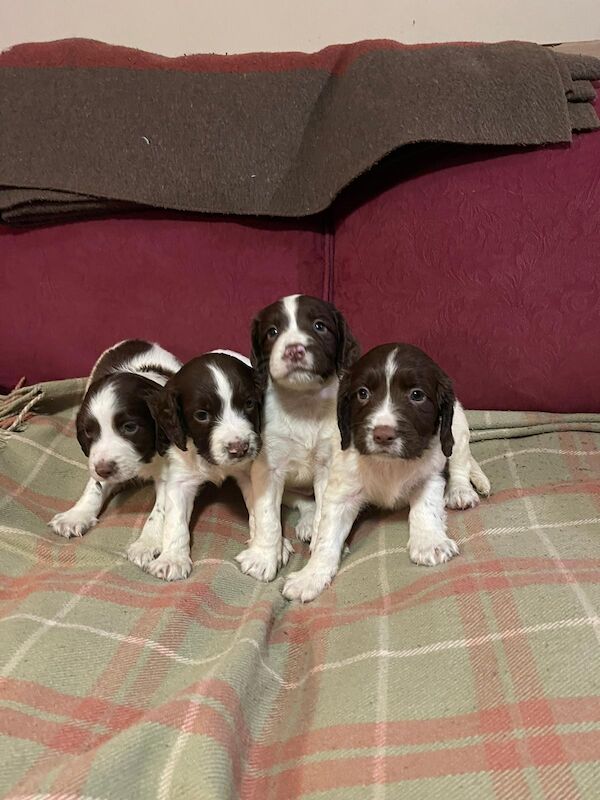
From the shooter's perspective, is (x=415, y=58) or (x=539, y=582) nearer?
(x=539, y=582)

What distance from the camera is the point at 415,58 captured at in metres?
2.80

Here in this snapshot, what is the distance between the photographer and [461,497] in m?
2.53

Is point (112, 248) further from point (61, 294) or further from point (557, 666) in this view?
point (557, 666)

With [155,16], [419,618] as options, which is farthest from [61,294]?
[419,618]

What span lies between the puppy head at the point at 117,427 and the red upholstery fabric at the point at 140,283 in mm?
781

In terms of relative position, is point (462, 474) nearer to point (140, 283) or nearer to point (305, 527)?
point (305, 527)

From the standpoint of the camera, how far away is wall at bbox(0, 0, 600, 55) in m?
3.38

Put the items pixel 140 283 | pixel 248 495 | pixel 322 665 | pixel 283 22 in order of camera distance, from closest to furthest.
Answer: pixel 322 665, pixel 248 495, pixel 140 283, pixel 283 22

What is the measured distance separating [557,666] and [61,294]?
2757 mm

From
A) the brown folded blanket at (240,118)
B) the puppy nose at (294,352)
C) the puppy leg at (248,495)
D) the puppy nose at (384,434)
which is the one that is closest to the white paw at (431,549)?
the puppy nose at (384,434)

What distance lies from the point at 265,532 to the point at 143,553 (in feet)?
1.47

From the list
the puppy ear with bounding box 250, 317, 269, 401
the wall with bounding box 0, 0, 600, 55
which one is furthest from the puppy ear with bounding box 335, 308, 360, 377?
the wall with bounding box 0, 0, 600, 55

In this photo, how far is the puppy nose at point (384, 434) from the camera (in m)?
2.09

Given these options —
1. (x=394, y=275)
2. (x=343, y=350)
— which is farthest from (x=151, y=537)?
(x=394, y=275)
